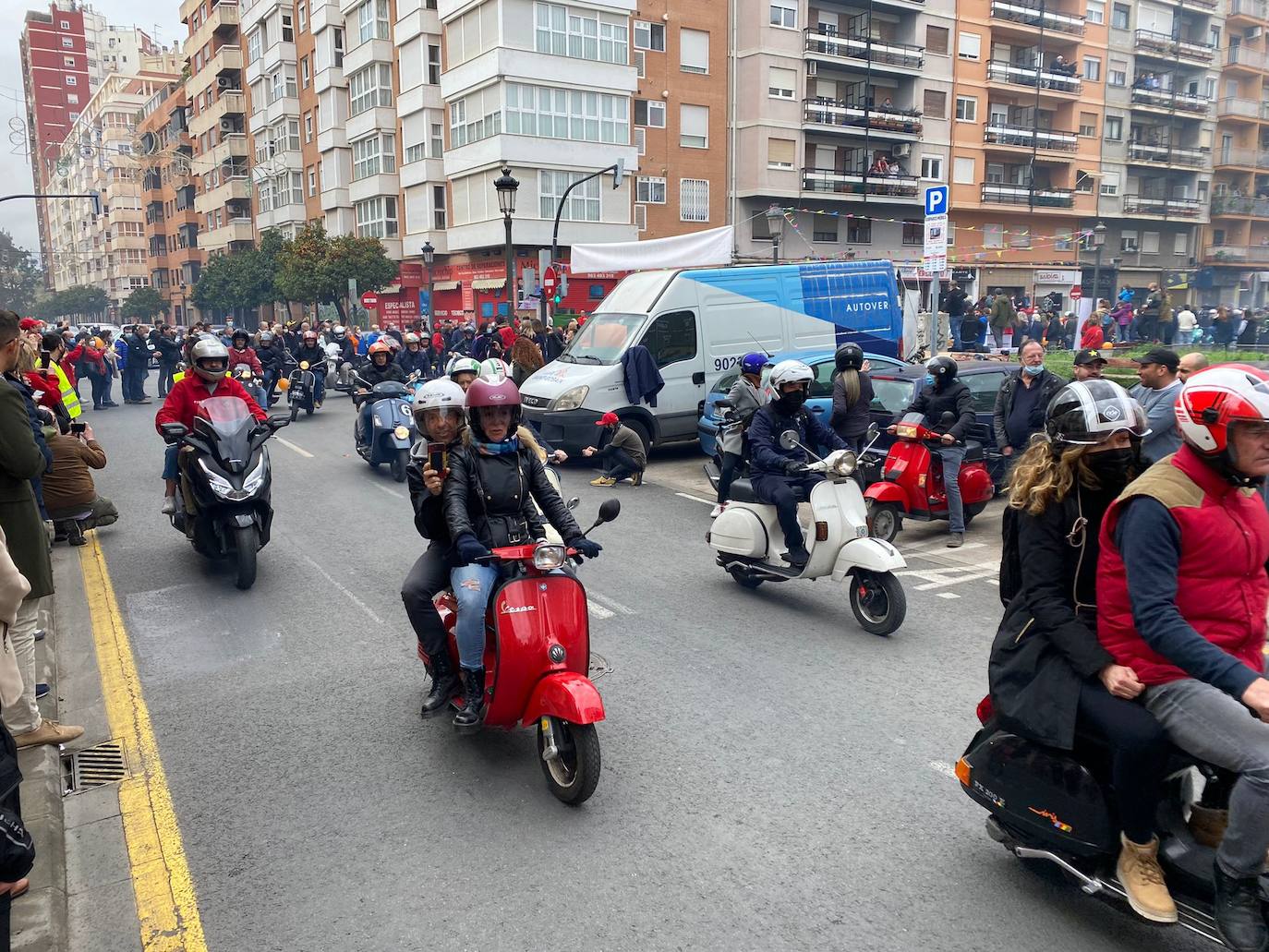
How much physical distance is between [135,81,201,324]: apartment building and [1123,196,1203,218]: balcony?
62.1m

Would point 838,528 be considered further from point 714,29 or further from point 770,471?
point 714,29

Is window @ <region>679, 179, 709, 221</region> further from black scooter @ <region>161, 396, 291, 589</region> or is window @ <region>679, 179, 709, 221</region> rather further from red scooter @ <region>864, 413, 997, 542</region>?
black scooter @ <region>161, 396, 291, 589</region>

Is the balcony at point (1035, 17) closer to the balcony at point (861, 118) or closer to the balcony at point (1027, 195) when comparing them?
the balcony at point (861, 118)

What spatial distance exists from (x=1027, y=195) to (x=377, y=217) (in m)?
31.4

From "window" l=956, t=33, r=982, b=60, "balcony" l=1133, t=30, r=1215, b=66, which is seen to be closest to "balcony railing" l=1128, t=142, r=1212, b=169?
"balcony" l=1133, t=30, r=1215, b=66

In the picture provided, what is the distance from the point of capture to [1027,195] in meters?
47.2

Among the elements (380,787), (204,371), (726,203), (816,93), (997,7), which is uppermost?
(997,7)

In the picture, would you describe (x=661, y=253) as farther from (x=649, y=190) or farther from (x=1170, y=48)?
(x=1170, y=48)

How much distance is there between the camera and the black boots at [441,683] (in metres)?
4.88

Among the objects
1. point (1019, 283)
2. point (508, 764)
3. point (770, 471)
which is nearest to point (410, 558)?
point (770, 471)

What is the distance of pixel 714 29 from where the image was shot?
40250 mm

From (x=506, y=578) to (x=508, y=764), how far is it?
918mm

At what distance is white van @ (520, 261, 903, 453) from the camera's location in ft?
43.7

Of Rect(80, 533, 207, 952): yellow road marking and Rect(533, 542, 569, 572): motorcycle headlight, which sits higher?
Rect(533, 542, 569, 572): motorcycle headlight
